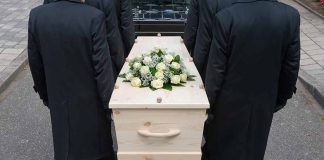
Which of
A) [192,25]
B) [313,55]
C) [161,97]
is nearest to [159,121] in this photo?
[161,97]

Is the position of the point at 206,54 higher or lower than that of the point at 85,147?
higher

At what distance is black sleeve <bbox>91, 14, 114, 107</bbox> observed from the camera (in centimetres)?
237

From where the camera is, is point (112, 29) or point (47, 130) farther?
point (47, 130)

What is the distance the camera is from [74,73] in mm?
2451

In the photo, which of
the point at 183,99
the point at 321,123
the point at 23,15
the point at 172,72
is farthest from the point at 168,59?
the point at 23,15

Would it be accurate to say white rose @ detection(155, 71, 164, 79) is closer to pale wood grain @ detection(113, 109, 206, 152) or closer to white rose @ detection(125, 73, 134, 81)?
white rose @ detection(125, 73, 134, 81)

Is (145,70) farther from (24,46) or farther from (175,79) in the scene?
(24,46)

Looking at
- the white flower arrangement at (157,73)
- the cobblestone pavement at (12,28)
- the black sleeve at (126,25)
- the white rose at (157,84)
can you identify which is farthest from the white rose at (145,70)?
the cobblestone pavement at (12,28)

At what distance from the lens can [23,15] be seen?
805 centimetres

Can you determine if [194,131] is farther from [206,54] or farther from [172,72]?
[206,54]

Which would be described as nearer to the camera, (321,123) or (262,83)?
(262,83)

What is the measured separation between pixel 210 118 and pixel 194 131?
0.20 metres

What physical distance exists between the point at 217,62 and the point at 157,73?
425 mm

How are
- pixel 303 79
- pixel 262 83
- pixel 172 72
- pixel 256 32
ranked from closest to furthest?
pixel 256 32 → pixel 262 83 → pixel 172 72 → pixel 303 79
